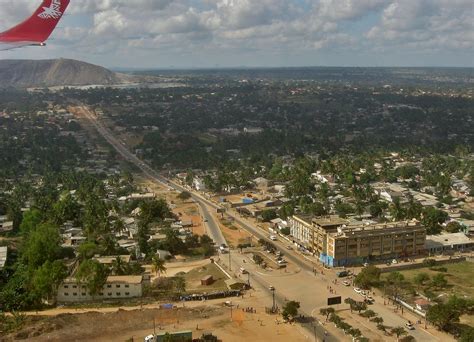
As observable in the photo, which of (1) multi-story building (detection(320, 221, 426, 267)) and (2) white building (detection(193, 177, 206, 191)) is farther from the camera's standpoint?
(2) white building (detection(193, 177, 206, 191))

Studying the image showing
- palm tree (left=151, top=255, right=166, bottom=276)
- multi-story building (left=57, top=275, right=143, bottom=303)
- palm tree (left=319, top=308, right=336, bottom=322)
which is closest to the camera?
palm tree (left=319, top=308, right=336, bottom=322)

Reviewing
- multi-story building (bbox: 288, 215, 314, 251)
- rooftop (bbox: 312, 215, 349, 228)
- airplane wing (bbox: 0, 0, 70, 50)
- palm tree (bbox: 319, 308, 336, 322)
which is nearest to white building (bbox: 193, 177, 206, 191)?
multi-story building (bbox: 288, 215, 314, 251)

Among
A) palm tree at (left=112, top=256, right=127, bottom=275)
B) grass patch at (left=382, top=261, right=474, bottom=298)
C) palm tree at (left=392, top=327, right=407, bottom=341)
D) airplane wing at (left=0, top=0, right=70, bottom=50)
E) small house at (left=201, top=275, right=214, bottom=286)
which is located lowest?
grass patch at (left=382, top=261, right=474, bottom=298)

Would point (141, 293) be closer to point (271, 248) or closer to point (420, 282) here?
point (271, 248)

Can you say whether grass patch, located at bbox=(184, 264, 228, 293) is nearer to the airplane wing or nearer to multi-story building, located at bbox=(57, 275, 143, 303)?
multi-story building, located at bbox=(57, 275, 143, 303)

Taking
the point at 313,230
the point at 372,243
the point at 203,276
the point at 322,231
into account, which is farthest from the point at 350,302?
the point at 313,230

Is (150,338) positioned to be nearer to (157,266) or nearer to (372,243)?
(157,266)
